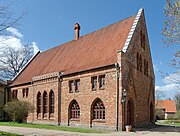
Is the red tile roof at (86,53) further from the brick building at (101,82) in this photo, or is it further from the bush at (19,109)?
the bush at (19,109)

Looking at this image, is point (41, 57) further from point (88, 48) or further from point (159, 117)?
point (159, 117)

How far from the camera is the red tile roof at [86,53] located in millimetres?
25319

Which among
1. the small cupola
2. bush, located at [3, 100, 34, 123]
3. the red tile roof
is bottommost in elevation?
bush, located at [3, 100, 34, 123]

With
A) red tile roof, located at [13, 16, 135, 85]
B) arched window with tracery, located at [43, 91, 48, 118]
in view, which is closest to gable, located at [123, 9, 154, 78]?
red tile roof, located at [13, 16, 135, 85]

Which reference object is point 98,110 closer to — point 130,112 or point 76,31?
point 130,112

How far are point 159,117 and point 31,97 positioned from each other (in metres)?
33.3

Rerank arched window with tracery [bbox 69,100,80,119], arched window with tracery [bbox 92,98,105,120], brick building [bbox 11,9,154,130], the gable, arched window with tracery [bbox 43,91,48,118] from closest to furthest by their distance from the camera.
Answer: brick building [bbox 11,9,154,130], arched window with tracery [bbox 92,98,105,120], the gable, arched window with tracery [bbox 69,100,80,119], arched window with tracery [bbox 43,91,48,118]

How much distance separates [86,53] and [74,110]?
6541 millimetres

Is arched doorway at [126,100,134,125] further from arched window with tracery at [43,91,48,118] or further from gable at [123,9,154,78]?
arched window with tracery at [43,91,48,118]

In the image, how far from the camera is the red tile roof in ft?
83.1

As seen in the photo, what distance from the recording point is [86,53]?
28.7 meters

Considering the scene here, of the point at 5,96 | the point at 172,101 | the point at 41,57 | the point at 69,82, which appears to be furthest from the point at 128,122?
the point at 172,101

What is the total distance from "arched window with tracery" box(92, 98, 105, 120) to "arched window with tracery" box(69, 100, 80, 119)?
2553 mm

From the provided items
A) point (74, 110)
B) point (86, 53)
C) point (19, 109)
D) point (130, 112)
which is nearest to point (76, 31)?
point (86, 53)
